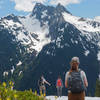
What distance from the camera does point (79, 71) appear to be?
29.9 ft

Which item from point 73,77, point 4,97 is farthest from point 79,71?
point 4,97

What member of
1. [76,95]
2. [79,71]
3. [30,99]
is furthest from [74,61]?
[30,99]

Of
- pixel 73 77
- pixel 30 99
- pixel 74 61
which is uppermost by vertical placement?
pixel 74 61

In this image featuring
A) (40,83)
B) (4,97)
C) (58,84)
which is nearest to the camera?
(4,97)

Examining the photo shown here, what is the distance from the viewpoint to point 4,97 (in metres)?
8.04

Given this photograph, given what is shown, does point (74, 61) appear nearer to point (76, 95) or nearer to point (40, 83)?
point (76, 95)

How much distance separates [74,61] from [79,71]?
0.43 m

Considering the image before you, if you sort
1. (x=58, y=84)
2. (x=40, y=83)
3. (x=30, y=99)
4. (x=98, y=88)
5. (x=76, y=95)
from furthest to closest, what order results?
1. (x=98, y=88)
2. (x=58, y=84)
3. (x=40, y=83)
4. (x=30, y=99)
5. (x=76, y=95)

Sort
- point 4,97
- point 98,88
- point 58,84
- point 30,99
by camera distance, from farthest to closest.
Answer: point 98,88 → point 58,84 → point 30,99 → point 4,97

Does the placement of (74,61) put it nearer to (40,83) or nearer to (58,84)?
(40,83)

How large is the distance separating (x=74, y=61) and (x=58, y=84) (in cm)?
2003

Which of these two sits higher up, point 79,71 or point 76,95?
point 79,71

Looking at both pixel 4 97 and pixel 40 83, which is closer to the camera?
pixel 4 97

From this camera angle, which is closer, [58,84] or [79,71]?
[79,71]
